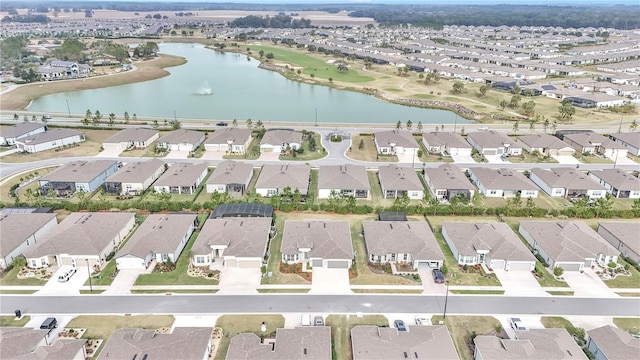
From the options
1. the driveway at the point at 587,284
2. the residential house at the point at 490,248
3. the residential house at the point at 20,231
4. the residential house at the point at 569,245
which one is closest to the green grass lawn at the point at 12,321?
the residential house at the point at 20,231

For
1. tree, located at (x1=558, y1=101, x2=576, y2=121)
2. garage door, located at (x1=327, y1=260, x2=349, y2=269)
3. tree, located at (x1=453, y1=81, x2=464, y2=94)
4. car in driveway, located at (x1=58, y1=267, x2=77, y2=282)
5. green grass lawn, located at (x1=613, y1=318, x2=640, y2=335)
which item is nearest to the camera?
green grass lawn, located at (x1=613, y1=318, x2=640, y2=335)

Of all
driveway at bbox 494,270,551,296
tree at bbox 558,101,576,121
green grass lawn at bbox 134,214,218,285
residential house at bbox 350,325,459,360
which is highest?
tree at bbox 558,101,576,121

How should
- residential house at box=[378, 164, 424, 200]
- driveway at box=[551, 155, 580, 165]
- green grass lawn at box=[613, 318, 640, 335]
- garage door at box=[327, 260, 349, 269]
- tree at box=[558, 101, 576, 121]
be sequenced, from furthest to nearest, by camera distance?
tree at box=[558, 101, 576, 121] < driveway at box=[551, 155, 580, 165] < residential house at box=[378, 164, 424, 200] < garage door at box=[327, 260, 349, 269] < green grass lawn at box=[613, 318, 640, 335]

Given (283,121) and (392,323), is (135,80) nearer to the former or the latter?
(283,121)

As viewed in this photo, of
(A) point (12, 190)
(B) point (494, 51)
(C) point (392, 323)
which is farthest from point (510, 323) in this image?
(B) point (494, 51)

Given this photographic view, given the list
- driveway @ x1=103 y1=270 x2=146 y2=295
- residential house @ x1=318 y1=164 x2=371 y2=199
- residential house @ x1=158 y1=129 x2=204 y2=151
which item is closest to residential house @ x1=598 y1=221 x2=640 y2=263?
residential house @ x1=318 y1=164 x2=371 y2=199

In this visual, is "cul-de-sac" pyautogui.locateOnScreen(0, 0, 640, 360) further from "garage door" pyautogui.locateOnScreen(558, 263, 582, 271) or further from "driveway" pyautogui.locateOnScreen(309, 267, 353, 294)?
"garage door" pyautogui.locateOnScreen(558, 263, 582, 271)
